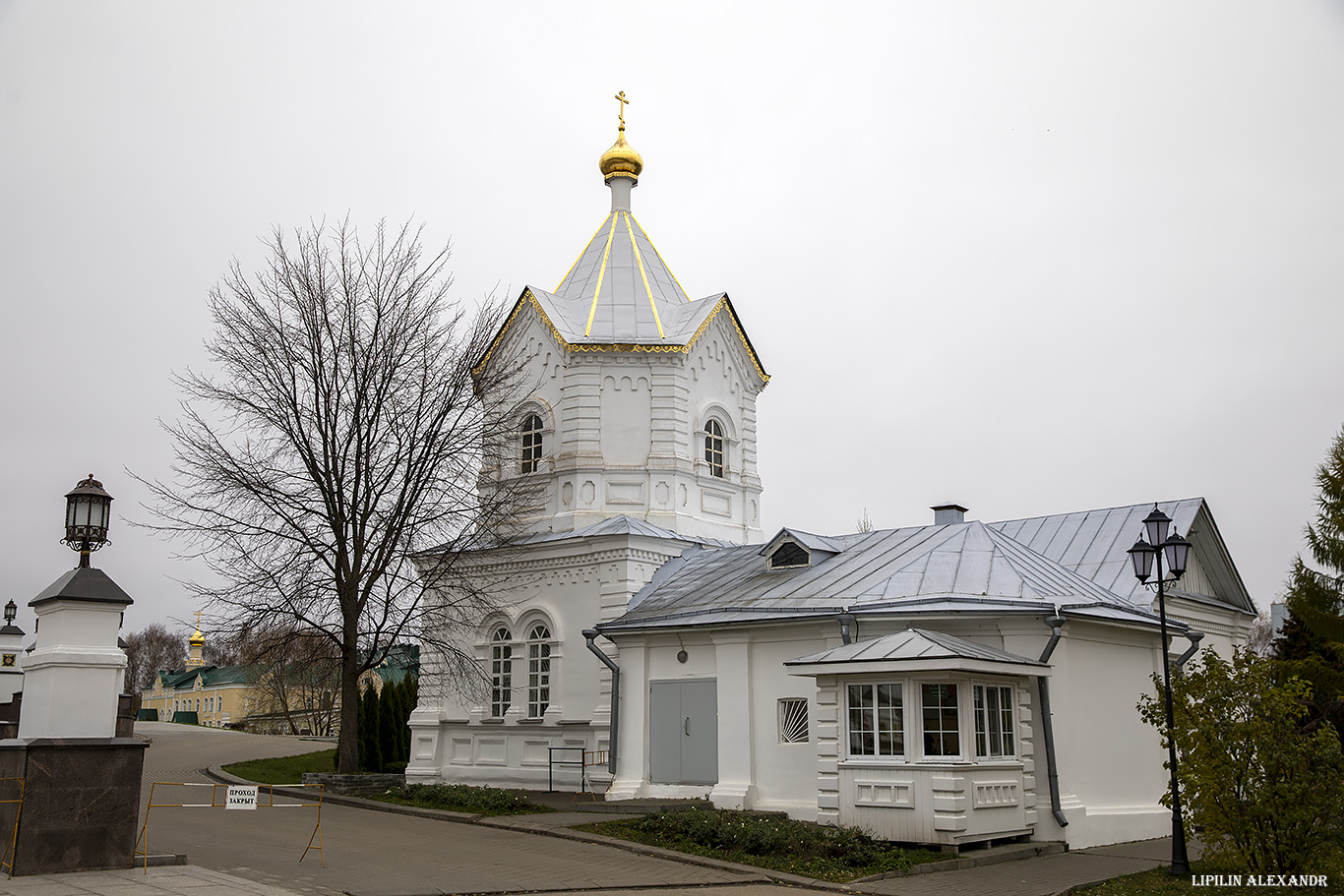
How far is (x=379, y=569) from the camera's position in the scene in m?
22.0

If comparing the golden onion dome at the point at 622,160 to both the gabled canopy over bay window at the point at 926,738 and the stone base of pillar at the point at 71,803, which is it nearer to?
the gabled canopy over bay window at the point at 926,738

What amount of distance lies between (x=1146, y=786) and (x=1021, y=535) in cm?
740

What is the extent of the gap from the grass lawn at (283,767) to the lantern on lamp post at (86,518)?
14.4m

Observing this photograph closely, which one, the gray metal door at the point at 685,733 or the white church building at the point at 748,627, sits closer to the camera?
the white church building at the point at 748,627

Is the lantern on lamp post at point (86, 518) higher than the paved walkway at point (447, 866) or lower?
higher

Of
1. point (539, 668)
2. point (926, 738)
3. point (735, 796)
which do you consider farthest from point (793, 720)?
point (539, 668)

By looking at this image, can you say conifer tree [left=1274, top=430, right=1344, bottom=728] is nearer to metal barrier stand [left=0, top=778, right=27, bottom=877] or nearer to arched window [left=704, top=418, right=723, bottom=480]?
arched window [left=704, top=418, right=723, bottom=480]

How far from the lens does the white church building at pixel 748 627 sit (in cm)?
1516

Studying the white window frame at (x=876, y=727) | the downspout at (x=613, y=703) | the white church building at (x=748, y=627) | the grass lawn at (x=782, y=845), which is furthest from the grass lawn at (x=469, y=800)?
the white window frame at (x=876, y=727)

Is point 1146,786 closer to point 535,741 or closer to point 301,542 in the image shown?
point 535,741

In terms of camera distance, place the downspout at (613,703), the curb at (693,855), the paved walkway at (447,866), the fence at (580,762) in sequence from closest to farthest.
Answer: the paved walkway at (447,866) < the curb at (693,855) < the downspout at (613,703) < the fence at (580,762)

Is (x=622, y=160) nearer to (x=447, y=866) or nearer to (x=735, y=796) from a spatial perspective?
(x=735, y=796)

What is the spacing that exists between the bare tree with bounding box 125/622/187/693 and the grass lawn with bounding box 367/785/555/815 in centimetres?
7665

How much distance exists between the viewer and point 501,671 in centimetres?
2366
